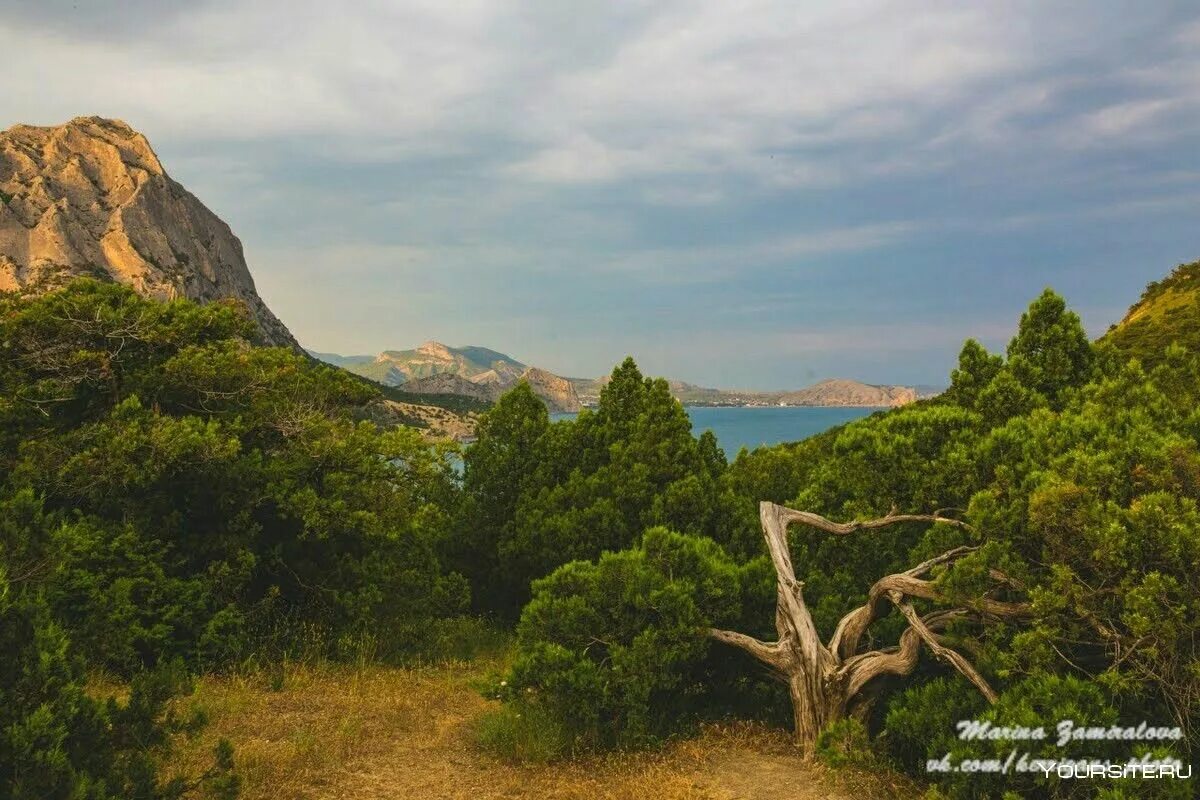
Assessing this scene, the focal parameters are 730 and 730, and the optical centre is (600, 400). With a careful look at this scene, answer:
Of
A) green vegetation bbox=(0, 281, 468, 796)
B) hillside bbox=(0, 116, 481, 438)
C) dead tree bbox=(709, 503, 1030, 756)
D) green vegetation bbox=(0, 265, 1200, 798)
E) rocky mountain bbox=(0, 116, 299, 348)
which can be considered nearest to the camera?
green vegetation bbox=(0, 265, 1200, 798)

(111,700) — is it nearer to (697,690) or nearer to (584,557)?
(697,690)

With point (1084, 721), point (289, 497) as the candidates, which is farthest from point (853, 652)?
point (289, 497)

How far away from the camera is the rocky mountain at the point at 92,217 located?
15850 centimetres

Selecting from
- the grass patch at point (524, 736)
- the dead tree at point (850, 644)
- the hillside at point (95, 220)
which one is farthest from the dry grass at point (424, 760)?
the hillside at point (95, 220)

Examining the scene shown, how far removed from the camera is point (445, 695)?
1148 centimetres

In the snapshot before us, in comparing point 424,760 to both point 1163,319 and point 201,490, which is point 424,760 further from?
point 1163,319

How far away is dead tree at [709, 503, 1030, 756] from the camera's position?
325 inches

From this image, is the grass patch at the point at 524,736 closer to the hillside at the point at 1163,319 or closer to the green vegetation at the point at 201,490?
the green vegetation at the point at 201,490

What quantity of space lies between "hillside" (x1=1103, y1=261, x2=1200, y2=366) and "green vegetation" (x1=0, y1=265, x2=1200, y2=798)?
3217 cm

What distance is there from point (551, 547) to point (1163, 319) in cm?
5519

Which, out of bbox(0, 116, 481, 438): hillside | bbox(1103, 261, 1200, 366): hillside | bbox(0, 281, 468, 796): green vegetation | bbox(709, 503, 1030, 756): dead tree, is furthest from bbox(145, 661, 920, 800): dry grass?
bbox(0, 116, 481, 438): hillside

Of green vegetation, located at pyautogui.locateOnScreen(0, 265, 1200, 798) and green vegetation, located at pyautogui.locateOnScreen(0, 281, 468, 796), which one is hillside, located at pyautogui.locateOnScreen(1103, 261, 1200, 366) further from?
green vegetation, located at pyautogui.locateOnScreen(0, 281, 468, 796)

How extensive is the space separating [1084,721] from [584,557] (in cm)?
906

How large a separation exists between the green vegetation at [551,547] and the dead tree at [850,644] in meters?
0.26
